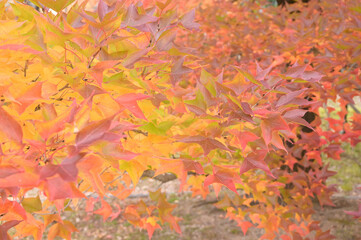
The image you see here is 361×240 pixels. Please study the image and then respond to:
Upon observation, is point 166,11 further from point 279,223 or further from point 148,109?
point 279,223

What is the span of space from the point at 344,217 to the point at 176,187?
3.01 metres

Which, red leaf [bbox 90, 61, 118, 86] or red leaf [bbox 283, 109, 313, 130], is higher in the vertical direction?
red leaf [bbox 90, 61, 118, 86]

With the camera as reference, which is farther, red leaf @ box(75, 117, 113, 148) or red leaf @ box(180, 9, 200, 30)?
red leaf @ box(180, 9, 200, 30)

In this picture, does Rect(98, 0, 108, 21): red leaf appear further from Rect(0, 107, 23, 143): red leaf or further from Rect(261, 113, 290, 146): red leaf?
Rect(261, 113, 290, 146): red leaf

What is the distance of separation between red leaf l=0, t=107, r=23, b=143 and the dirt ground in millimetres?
3970

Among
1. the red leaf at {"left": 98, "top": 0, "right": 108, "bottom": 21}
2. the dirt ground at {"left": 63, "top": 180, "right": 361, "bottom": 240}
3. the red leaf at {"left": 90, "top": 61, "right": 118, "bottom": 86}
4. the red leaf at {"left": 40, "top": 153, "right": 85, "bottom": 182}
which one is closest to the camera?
the red leaf at {"left": 40, "top": 153, "right": 85, "bottom": 182}

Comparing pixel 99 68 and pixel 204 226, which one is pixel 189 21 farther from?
pixel 204 226

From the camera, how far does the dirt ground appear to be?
4418mm

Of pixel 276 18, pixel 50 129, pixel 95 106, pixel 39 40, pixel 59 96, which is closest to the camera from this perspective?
pixel 50 129

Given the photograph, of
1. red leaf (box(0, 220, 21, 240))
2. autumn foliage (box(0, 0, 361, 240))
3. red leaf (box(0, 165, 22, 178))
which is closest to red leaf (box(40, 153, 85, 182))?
autumn foliage (box(0, 0, 361, 240))

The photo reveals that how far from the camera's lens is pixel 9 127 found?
77cm

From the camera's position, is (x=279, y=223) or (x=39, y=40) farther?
(x=279, y=223)

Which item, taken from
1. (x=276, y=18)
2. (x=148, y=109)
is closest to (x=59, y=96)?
(x=148, y=109)

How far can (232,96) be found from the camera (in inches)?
40.8
